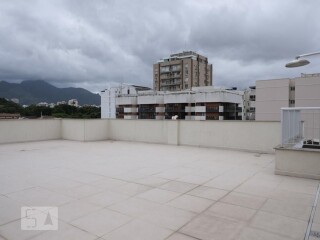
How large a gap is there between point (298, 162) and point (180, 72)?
89304 mm

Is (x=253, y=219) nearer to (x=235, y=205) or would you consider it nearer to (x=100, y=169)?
(x=235, y=205)

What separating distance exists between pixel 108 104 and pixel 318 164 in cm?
8553

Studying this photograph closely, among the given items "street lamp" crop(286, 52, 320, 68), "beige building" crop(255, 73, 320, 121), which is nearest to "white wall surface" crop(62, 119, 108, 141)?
"street lamp" crop(286, 52, 320, 68)

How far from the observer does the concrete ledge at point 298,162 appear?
21.8 ft

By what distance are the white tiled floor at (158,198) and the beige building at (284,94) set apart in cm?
5194

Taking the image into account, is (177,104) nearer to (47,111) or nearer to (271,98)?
(271,98)

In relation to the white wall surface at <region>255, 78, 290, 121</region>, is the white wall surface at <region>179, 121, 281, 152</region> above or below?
below

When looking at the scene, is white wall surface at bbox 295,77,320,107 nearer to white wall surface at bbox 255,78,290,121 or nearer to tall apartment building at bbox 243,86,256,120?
white wall surface at bbox 255,78,290,121

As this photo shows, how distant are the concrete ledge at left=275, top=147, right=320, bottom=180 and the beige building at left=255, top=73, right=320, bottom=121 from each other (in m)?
51.2

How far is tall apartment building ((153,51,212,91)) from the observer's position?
3703 inches

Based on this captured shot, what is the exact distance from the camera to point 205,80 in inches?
4126

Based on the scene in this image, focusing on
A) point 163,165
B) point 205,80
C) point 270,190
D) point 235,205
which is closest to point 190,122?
point 163,165

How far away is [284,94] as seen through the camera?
59.5 metres

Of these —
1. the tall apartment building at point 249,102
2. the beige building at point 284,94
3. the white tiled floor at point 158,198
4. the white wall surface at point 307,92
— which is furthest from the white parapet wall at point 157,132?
the tall apartment building at point 249,102
